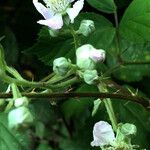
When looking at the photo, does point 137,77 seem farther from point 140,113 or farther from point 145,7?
point 145,7

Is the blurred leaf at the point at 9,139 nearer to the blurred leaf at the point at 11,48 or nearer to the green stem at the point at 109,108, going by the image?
the green stem at the point at 109,108

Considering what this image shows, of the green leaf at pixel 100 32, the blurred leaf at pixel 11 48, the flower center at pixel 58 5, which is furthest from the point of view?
the blurred leaf at pixel 11 48

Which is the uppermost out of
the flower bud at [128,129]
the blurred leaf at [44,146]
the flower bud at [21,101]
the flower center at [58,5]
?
the flower center at [58,5]

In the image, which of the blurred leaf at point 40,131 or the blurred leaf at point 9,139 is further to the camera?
the blurred leaf at point 40,131

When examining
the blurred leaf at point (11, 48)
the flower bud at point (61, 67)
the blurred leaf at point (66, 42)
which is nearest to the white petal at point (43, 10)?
the blurred leaf at point (66, 42)

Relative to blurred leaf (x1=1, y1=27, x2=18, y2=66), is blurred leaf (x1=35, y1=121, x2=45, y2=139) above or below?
below

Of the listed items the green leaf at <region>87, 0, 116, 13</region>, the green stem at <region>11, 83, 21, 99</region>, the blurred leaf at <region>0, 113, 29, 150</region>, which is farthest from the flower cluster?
the green leaf at <region>87, 0, 116, 13</region>

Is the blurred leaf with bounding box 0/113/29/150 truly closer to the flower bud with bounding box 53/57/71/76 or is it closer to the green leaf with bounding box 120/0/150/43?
the flower bud with bounding box 53/57/71/76

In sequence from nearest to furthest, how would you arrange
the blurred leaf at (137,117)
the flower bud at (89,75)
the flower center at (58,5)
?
the flower bud at (89,75) < the flower center at (58,5) < the blurred leaf at (137,117)
